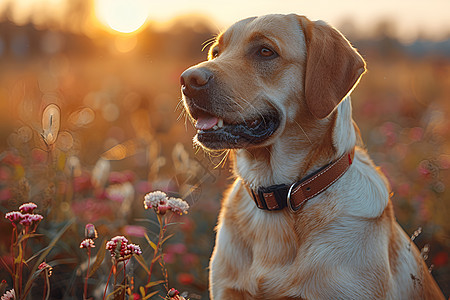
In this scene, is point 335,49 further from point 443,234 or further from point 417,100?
point 417,100

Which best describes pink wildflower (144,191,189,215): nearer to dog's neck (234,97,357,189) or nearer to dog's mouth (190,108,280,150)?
dog's mouth (190,108,280,150)

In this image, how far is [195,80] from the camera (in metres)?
2.17

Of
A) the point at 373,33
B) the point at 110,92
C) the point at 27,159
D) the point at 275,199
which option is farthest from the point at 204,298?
the point at 373,33

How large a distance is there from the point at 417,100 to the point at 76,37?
8.21 metres

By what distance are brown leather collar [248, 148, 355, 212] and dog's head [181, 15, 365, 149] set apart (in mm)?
254

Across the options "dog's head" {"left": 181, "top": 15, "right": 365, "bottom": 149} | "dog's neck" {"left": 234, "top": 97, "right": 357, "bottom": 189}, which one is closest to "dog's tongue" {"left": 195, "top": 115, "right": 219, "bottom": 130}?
"dog's head" {"left": 181, "top": 15, "right": 365, "bottom": 149}

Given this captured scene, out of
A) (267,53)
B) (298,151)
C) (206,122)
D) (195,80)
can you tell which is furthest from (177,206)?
(267,53)

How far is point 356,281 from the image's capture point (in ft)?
6.75

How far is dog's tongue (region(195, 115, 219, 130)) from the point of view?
7.53 feet

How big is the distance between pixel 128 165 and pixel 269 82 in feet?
11.3

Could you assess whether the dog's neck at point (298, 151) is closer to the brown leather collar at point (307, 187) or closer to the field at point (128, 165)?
the brown leather collar at point (307, 187)

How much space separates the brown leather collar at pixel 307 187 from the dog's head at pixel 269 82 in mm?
254

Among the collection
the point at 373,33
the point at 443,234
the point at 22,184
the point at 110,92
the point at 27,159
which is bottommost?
the point at 373,33

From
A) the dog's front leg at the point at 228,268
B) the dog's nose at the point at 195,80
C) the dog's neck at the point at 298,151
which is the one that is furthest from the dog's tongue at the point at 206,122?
the dog's front leg at the point at 228,268
